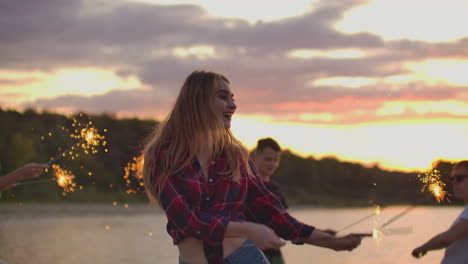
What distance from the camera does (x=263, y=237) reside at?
3.26m

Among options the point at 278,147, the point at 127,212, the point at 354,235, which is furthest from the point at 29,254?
the point at 127,212

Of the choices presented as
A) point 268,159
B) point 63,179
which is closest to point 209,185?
point 268,159

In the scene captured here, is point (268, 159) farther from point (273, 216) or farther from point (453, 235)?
point (273, 216)

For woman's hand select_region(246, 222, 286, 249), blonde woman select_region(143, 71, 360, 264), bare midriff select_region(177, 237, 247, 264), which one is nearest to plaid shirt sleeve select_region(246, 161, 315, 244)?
blonde woman select_region(143, 71, 360, 264)

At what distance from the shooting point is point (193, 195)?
350 cm

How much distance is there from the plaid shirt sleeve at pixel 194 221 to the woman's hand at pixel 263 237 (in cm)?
15

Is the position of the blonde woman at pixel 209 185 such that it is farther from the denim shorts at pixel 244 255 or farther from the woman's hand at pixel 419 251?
the woman's hand at pixel 419 251

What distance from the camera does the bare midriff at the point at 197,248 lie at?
350 centimetres

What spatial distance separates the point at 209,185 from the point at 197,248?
28 cm

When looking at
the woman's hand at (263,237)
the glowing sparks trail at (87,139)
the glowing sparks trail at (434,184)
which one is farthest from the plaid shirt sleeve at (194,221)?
the glowing sparks trail at (434,184)

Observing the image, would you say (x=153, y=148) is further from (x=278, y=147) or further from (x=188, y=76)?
(x=278, y=147)

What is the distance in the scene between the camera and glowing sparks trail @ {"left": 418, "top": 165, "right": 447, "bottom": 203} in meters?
5.38

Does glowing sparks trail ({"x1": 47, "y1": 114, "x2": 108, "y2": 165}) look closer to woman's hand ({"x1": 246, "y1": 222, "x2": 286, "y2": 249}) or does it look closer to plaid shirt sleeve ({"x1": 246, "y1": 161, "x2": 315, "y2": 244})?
plaid shirt sleeve ({"x1": 246, "y1": 161, "x2": 315, "y2": 244})

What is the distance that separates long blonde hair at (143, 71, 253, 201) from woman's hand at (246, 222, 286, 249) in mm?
359
